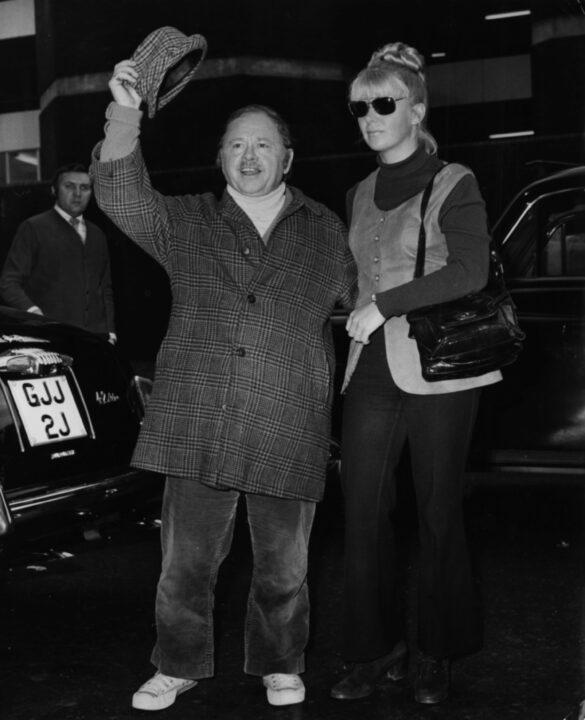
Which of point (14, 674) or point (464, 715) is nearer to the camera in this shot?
point (464, 715)

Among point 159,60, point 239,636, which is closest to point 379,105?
point 159,60

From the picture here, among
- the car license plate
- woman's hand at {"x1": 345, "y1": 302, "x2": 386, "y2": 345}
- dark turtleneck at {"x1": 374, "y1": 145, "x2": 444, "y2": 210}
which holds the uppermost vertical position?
dark turtleneck at {"x1": 374, "y1": 145, "x2": 444, "y2": 210}

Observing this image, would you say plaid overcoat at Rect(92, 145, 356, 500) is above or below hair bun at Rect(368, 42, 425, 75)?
below

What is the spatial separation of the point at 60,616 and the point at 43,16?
5471mm

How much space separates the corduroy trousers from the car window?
250cm

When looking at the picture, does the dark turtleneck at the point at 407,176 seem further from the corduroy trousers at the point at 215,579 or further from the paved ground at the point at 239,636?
the paved ground at the point at 239,636

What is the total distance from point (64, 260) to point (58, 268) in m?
0.06

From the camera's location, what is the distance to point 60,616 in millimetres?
4230

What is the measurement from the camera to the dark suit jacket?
244 inches

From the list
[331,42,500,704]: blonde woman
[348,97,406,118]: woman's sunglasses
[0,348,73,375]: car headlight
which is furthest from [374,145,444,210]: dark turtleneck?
[0,348,73,375]: car headlight

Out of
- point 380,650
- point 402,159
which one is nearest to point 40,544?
point 380,650

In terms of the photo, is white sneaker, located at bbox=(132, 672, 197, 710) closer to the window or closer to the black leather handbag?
the black leather handbag

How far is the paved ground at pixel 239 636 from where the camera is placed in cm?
327

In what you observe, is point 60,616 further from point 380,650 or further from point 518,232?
point 518,232
